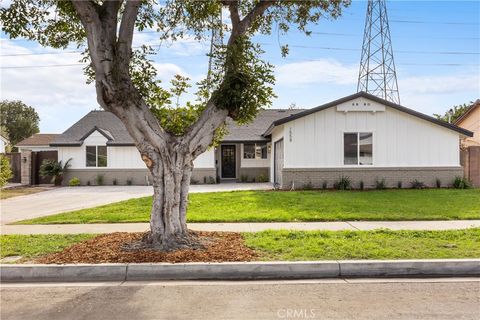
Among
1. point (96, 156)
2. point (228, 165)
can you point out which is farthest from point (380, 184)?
point (96, 156)

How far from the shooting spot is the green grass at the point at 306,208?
34.8 feet

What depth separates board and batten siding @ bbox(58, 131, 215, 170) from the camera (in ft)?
78.9

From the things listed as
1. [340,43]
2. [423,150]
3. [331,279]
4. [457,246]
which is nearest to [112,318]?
[331,279]

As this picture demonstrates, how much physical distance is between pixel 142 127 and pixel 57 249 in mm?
2757

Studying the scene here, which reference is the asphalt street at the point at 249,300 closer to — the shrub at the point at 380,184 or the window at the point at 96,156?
the shrub at the point at 380,184

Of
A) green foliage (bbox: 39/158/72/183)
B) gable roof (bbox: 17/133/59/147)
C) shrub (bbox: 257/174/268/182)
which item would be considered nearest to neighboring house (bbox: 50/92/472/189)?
shrub (bbox: 257/174/268/182)

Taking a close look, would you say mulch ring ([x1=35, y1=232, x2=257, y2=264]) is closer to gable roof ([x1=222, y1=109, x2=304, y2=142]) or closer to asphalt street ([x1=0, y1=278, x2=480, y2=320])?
asphalt street ([x1=0, y1=278, x2=480, y2=320])

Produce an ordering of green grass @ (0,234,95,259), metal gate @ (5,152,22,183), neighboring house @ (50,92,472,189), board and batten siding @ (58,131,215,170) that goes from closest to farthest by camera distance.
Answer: green grass @ (0,234,95,259) < neighboring house @ (50,92,472,189) < board and batten siding @ (58,131,215,170) < metal gate @ (5,152,22,183)

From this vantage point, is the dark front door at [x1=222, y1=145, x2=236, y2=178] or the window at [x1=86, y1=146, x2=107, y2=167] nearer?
the window at [x1=86, y1=146, x2=107, y2=167]

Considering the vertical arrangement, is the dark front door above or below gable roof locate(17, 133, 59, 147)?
below

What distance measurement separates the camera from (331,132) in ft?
58.1

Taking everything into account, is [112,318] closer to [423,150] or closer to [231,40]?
[231,40]

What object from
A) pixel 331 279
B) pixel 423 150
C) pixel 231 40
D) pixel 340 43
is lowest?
pixel 331 279
